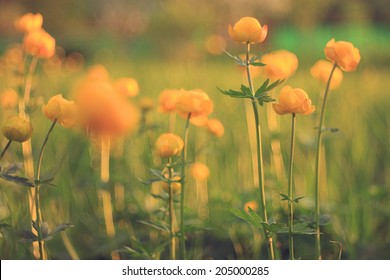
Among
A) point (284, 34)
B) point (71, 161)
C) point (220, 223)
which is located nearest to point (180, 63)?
point (284, 34)

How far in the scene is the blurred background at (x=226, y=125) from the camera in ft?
3.66

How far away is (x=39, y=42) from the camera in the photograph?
0.93 meters

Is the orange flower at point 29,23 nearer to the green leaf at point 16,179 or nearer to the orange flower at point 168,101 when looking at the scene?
the orange flower at point 168,101

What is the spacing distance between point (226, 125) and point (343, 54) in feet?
3.73

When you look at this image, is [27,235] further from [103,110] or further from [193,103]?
[103,110]

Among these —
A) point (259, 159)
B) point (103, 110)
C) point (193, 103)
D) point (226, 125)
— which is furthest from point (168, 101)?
point (226, 125)

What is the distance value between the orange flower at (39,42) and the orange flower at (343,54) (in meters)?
0.44

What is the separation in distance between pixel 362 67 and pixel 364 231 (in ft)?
6.71

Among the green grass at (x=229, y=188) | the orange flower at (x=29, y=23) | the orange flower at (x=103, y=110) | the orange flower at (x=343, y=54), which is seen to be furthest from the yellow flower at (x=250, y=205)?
the orange flower at (x=103, y=110)

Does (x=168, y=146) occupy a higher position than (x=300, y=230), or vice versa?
(x=168, y=146)

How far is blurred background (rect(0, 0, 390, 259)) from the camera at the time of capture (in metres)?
1.12

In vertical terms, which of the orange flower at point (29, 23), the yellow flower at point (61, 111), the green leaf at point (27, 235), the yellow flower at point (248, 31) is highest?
the orange flower at point (29, 23)

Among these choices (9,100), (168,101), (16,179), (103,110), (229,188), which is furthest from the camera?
(229,188)
